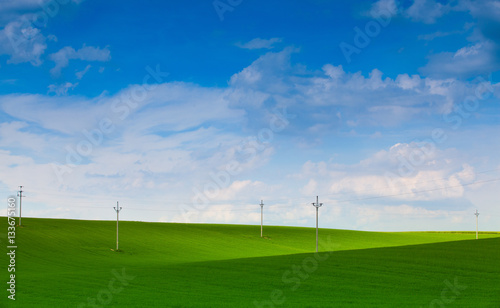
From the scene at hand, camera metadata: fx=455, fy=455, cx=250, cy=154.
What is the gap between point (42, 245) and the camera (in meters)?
64.1

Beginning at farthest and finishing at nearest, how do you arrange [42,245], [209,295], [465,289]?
[42,245], [465,289], [209,295]

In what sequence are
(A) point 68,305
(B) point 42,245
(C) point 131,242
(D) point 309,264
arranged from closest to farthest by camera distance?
(A) point 68,305
(D) point 309,264
(B) point 42,245
(C) point 131,242

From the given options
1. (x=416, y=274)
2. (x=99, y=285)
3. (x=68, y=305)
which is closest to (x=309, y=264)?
(x=416, y=274)

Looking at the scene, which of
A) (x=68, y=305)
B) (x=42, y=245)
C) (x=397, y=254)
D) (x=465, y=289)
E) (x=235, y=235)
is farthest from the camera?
(x=235, y=235)

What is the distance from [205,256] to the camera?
65000 mm

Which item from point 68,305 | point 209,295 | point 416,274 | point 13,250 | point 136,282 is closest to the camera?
point 68,305

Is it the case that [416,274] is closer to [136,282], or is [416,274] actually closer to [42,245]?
[136,282]

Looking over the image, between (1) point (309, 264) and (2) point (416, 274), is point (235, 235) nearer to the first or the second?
(1) point (309, 264)

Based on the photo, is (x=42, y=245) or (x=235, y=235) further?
(x=235, y=235)

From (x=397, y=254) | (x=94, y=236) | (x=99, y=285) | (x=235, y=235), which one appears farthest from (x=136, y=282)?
(x=235, y=235)

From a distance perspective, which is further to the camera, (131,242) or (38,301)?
(131,242)

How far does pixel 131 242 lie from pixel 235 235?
23.9 meters

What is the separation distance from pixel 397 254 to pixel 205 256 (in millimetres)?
29290

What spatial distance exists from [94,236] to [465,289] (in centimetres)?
6158
